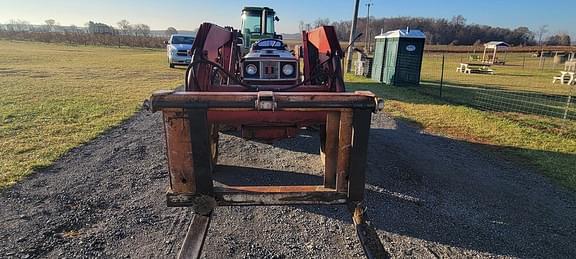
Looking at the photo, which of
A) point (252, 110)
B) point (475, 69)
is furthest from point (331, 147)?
point (475, 69)

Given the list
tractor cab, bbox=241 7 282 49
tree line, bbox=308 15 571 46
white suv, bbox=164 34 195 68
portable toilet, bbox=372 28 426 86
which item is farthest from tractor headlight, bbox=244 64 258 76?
tree line, bbox=308 15 571 46

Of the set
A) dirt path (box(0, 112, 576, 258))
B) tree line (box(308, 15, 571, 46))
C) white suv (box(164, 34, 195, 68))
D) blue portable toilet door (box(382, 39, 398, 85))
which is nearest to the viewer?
dirt path (box(0, 112, 576, 258))

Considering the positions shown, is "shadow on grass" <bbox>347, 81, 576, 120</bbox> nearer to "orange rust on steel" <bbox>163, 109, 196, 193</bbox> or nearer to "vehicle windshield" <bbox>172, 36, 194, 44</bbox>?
"orange rust on steel" <bbox>163, 109, 196, 193</bbox>

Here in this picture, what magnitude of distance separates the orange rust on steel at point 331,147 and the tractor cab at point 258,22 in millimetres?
7758

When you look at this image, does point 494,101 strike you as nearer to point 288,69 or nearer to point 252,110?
point 288,69

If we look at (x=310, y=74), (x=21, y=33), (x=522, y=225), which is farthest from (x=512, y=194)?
(x=21, y=33)

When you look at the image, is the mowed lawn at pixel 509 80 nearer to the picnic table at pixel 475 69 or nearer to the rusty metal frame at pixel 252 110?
the picnic table at pixel 475 69

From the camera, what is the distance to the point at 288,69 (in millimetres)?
4852

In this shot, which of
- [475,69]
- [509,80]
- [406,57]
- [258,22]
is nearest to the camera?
[258,22]

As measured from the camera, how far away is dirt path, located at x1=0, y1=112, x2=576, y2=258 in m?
3.03

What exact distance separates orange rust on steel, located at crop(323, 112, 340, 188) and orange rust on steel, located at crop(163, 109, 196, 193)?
91 cm

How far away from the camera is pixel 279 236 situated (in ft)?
10.5

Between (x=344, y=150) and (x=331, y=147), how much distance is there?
0.36 ft

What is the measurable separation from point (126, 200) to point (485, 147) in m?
5.64
